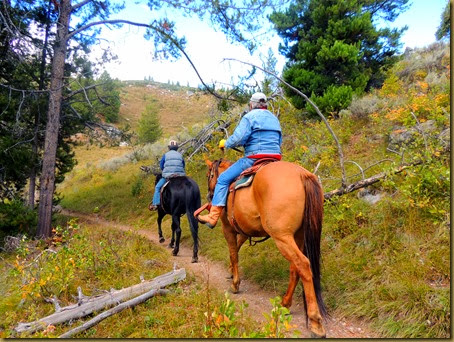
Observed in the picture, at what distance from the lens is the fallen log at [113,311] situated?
3681 millimetres

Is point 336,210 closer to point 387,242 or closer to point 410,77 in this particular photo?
point 387,242

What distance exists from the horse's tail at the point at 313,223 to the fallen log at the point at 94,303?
256 centimetres

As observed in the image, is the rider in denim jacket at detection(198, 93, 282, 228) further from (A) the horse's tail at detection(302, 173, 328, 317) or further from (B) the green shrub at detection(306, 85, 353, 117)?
(B) the green shrub at detection(306, 85, 353, 117)

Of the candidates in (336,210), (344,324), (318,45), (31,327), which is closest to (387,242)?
(336,210)

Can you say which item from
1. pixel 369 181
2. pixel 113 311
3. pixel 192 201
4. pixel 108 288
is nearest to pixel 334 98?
pixel 369 181

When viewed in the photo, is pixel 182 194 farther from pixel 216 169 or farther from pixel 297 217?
pixel 297 217

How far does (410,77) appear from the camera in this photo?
462 inches

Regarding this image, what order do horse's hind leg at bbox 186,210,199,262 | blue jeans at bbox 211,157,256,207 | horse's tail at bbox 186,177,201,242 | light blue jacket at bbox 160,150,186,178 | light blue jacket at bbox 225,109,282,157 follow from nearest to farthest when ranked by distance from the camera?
light blue jacket at bbox 225,109,282,157
blue jeans at bbox 211,157,256,207
horse's hind leg at bbox 186,210,199,262
horse's tail at bbox 186,177,201,242
light blue jacket at bbox 160,150,186,178

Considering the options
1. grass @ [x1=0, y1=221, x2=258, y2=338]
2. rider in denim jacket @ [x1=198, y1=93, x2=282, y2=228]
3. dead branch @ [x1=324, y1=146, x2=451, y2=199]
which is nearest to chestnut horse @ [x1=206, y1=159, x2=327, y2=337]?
rider in denim jacket @ [x1=198, y1=93, x2=282, y2=228]

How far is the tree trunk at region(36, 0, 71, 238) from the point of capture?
359 inches

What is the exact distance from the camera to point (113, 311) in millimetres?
4105

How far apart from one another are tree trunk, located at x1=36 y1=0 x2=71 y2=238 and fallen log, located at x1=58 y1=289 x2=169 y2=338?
647cm

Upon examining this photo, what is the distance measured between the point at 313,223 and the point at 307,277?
678mm

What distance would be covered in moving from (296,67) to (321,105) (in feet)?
6.65
